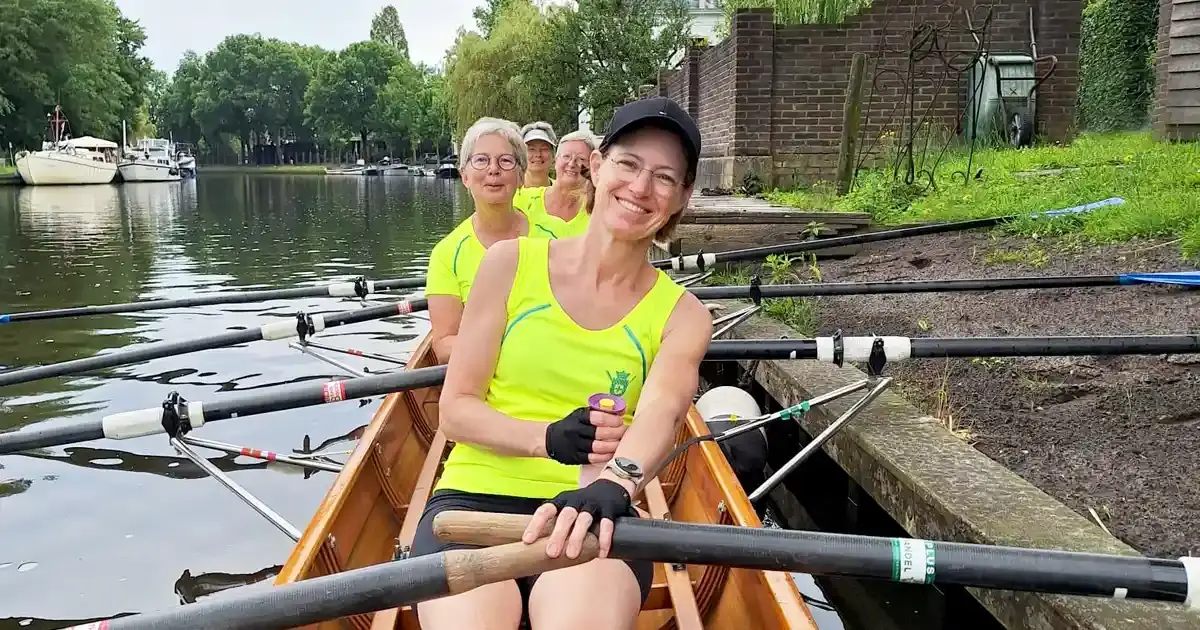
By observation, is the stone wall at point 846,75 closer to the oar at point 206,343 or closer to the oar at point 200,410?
the oar at point 206,343

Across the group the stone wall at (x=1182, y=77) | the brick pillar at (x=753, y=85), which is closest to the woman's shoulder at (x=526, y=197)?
the brick pillar at (x=753, y=85)

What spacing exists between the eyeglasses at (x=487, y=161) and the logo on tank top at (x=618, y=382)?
2.09 meters

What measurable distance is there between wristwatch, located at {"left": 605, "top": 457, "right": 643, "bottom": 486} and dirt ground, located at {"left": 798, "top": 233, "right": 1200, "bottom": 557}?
1902 mm

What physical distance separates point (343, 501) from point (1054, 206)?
21.4 ft

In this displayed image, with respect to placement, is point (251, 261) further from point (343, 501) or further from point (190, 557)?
point (343, 501)

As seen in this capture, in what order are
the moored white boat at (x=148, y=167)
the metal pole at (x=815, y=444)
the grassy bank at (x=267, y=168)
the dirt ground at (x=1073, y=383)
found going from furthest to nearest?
the grassy bank at (x=267, y=168) < the moored white boat at (x=148, y=167) < the metal pole at (x=815, y=444) < the dirt ground at (x=1073, y=383)

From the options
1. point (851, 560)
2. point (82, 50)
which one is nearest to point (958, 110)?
point (851, 560)

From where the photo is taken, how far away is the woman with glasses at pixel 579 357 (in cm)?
221

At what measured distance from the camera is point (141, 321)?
33.6 ft

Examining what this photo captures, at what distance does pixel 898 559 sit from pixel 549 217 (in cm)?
426

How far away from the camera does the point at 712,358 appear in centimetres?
377

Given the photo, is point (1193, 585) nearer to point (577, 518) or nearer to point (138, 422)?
point (577, 518)

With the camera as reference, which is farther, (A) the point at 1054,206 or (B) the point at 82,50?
(B) the point at 82,50

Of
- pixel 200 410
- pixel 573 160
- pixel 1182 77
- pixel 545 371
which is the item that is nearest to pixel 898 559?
pixel 545 371
